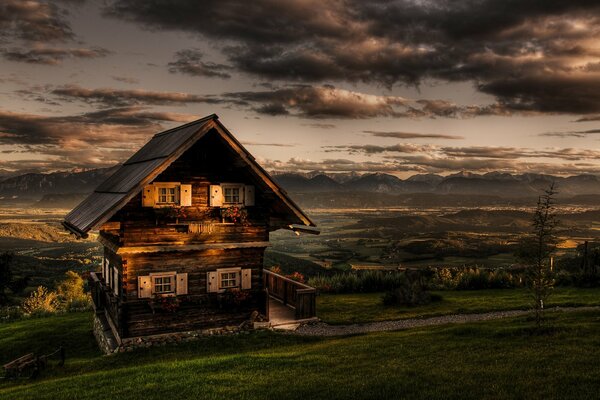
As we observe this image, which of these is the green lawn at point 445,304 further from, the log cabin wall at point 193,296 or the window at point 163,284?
the window at point 163,284

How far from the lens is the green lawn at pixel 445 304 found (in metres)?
23.3

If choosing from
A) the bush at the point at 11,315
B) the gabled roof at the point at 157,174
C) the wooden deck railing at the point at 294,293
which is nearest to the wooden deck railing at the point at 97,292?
the gabled roof at the point at 157,174

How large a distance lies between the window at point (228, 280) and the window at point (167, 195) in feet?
12.2

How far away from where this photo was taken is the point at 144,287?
1878cm

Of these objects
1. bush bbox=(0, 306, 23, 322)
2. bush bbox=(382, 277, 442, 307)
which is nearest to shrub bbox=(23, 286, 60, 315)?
bush bbox=(0, 306, 23, 322)

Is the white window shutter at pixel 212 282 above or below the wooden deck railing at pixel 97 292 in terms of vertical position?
above

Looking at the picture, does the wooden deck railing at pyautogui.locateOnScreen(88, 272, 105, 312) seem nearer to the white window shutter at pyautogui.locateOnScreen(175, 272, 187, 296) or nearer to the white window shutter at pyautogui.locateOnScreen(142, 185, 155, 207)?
the white window shutter at pyautogui.locateOnScreen(175, 272, 187, 296)

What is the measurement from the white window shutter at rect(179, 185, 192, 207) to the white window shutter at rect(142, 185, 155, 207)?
1062mm

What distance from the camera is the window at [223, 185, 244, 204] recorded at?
66.7 ft

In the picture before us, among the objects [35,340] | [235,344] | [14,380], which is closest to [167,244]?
[235,344]

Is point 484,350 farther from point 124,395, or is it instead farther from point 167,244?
point 167,244

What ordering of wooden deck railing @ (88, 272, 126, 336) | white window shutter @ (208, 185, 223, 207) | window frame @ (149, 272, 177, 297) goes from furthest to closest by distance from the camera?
white window shutter @ (208, 185, 223, 207) → window frame @ (149, 272, 177, 297) → wooden deck railing @ (88, 272, 126, 336)

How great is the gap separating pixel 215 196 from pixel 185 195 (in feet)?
4.07

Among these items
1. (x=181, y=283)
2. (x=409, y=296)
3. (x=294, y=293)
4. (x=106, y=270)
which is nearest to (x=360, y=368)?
(x=181, y=283)
